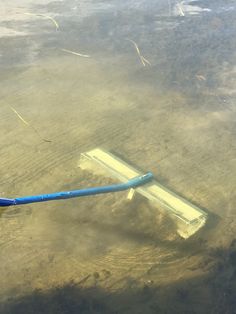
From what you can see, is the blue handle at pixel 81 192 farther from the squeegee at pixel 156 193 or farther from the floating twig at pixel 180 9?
the floating twig at pixel 180 9

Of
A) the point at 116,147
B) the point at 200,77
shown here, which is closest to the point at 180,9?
the point at 200,77

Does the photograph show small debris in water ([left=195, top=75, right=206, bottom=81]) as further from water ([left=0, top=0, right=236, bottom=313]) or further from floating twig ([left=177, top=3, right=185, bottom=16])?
floating twig ([left=177, top=3, right=185, bottom=16])

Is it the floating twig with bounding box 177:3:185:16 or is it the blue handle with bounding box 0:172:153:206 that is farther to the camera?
the floating twig with bounding box 177:3:185:16

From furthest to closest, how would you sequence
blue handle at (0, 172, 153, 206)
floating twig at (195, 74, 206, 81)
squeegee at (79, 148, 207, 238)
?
floating twig at (195, 74, 206, 81) < squeegee at (79, 148, 207, 238) < blue handle at (0, 172, 153, 206)

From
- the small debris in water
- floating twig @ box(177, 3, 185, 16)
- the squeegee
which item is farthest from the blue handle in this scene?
floating twig @ box(177, 3, 185, 16)

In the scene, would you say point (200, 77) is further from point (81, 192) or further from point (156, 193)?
point (81, 192)

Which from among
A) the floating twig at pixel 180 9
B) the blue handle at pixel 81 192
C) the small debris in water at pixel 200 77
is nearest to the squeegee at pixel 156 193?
the blue handle at pixel 81 192
